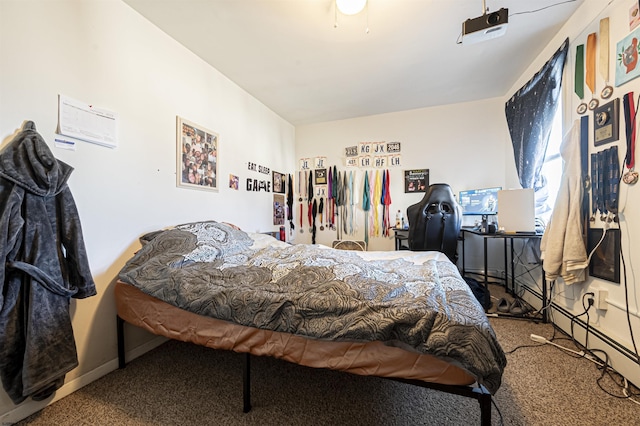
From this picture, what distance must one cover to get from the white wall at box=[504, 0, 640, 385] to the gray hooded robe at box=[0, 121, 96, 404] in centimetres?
312

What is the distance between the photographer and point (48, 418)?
124 cm

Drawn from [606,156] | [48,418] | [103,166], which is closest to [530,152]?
[606,156]

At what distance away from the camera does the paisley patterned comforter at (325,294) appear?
87 centimetres

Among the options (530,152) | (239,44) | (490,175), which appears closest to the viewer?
(239,44)

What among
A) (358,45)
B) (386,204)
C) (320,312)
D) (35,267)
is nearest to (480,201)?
(386,204)

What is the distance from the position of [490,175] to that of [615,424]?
2.90 meters

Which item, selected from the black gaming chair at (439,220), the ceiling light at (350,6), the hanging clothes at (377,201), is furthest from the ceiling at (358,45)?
the black gaming chair at (439,220)

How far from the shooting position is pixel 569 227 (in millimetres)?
1806

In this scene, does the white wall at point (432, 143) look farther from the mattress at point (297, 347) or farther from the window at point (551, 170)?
the mattress at point (297, 347)

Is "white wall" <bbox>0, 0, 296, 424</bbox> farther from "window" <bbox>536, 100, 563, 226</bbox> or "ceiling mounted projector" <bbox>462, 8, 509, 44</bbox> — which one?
"window" <bbox>536, 100, 563, 226</bbox>

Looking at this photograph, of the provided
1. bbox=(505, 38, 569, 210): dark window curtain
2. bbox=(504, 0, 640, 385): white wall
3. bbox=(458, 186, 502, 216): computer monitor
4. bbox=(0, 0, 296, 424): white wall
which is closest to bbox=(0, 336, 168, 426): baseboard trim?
bbox=(0, 0, 296, 424): white wall

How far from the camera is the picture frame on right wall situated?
1.53m

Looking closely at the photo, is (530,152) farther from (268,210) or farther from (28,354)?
(28,354)

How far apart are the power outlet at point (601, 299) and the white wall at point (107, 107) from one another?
3.11m
